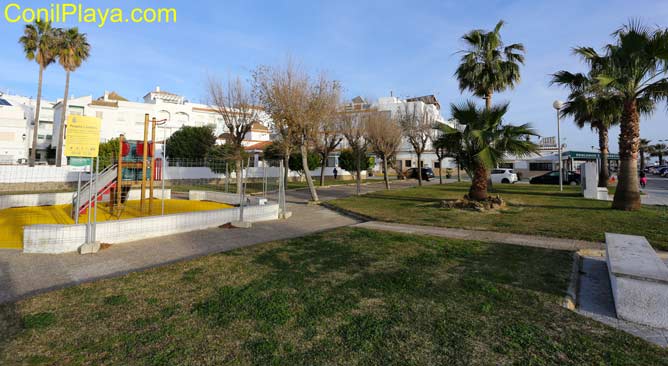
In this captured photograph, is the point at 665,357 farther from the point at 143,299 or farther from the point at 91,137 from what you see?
the point at 91,137

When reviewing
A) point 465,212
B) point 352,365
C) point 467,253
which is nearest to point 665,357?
point 352,365

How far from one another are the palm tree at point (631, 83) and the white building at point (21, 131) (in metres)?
58.5

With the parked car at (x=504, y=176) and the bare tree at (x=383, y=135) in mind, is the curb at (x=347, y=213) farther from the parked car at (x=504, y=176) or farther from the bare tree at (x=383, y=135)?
the parked car at (x=504, y=176)

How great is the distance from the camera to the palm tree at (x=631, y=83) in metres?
10.7

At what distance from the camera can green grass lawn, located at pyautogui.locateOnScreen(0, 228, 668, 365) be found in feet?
8.91

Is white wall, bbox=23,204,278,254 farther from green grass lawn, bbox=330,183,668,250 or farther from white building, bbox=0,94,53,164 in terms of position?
white building, bbox=0,94,53,164

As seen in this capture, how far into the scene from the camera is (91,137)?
682 cm

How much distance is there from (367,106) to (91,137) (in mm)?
25414

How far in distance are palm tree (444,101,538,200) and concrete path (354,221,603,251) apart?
185 inches

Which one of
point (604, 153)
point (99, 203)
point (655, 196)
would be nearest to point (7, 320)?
point (99, 203)

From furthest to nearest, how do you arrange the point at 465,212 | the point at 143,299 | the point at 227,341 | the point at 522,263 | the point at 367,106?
the point at 367,106, the point at 465,212, the point at 522,263, the point at 143,299, the point at 227,341

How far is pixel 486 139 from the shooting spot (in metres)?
12.3

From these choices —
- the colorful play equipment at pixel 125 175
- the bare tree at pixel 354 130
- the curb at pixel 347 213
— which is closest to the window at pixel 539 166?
the bare tree at pixel 354 130

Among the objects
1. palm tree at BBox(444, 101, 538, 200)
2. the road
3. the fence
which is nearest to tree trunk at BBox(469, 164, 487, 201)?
palm tree at BBox(444, 101, 538, 200)
